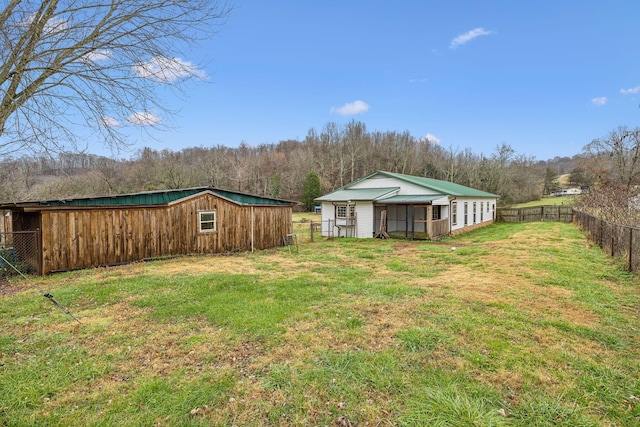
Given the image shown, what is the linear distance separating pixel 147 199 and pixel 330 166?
39.7 m

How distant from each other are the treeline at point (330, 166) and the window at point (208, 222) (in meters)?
28.3

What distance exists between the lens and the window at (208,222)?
38.8ft

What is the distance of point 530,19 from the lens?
12.9 metres

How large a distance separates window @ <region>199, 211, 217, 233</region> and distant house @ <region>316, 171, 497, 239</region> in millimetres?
7362

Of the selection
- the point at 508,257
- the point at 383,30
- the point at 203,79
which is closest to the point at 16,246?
the point at 203,79

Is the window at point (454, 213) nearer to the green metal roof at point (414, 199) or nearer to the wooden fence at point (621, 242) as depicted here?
the green metal roof at point (414, 199)

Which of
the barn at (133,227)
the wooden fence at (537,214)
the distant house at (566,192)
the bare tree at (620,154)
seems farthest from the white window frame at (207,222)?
the distant house at (566,192)

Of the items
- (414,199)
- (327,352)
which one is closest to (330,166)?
(414,199)

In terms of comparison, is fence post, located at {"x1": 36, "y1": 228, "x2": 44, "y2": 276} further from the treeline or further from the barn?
the treeline

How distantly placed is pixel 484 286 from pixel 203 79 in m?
6.80

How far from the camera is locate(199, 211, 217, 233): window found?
11.8 metres

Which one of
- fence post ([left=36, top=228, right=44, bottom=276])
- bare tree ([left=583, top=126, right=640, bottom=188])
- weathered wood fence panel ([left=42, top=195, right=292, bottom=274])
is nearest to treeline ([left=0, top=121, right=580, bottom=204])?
bare tree ([left=583, top=126, right=640, bottom=188])

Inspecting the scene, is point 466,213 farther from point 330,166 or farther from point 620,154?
point 330,166

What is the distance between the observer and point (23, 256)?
968cm
